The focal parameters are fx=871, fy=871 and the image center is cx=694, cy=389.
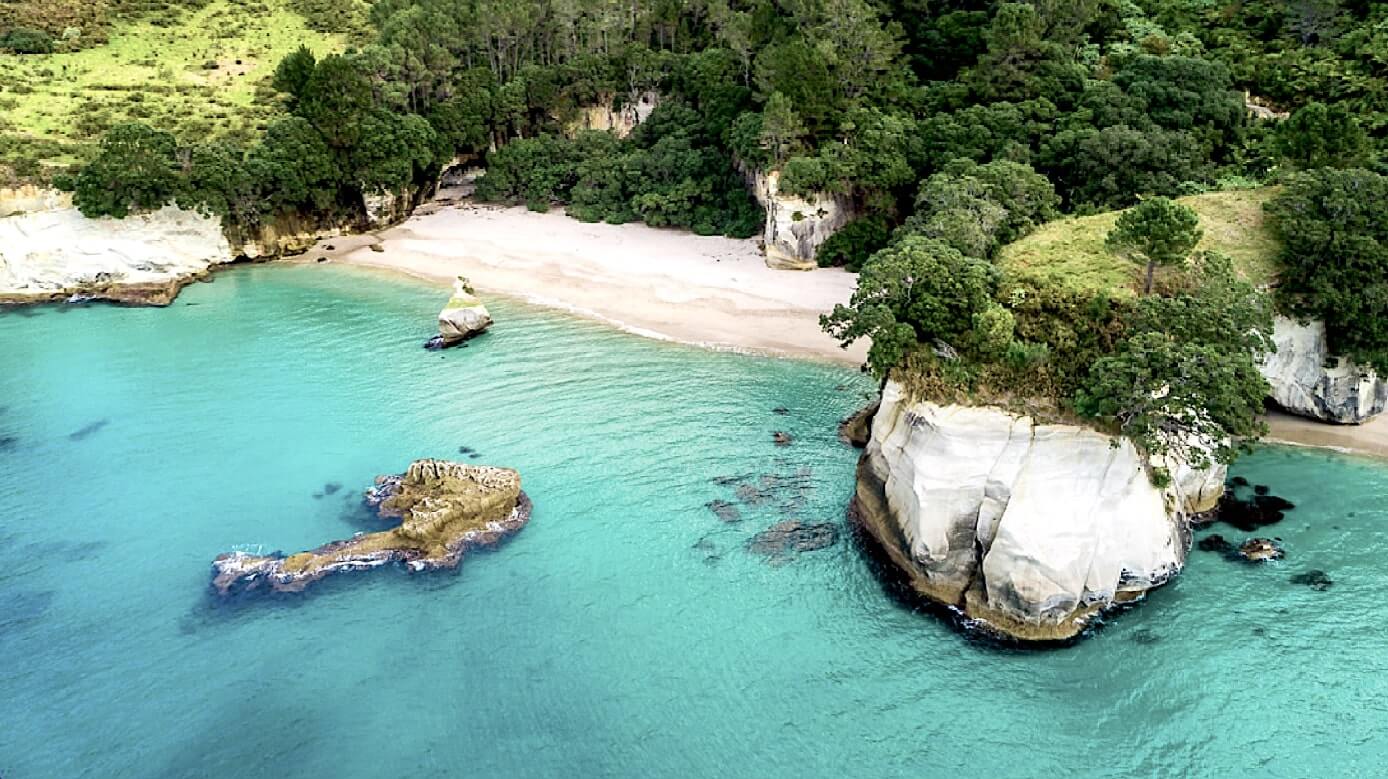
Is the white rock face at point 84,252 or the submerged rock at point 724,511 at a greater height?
the white rock face at point 84,252

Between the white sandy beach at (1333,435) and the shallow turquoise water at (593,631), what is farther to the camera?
the white sandy beach at (1333,435)

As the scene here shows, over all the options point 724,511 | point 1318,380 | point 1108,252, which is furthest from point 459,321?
point 1318,380

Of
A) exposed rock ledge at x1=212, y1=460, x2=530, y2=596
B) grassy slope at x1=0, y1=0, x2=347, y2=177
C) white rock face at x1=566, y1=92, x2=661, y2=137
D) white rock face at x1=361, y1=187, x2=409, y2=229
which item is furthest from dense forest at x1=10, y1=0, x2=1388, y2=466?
exposed rock ledge at x1=212, y1=460, x2=530, y2=596

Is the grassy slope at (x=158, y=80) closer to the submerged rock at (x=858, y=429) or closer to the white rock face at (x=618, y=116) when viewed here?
the white rock face at (x=618, y=116)

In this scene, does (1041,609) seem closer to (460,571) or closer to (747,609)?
(747,609)

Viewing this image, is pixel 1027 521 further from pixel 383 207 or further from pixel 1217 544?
pixel 383 207

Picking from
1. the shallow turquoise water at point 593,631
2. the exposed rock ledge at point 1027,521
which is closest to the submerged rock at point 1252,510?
the shallow turquoise water at point 593,631

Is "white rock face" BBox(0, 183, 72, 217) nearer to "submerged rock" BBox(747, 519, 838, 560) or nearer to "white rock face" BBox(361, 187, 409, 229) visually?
"white rock face" BBox(361, 187, 409, 229)
